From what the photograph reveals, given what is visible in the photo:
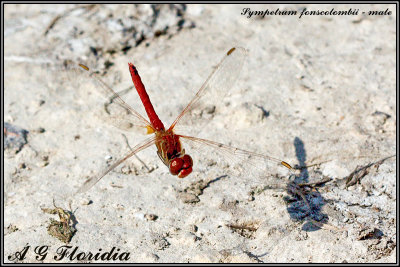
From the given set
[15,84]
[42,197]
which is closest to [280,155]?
[42,197]

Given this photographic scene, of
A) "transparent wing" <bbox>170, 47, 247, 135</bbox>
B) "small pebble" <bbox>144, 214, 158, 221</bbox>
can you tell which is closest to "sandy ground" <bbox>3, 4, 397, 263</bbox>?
"small pebble" <bbox>144, 214, 158, 221</bbox>

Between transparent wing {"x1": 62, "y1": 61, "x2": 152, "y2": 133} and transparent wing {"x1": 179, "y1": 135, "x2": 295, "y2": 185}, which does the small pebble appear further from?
transparent wing {"x1": 62, "y1": 61, "x2": 152, "y2": 133}

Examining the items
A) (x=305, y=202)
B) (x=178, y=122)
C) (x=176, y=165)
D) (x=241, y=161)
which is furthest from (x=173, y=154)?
(x=305, y=202)

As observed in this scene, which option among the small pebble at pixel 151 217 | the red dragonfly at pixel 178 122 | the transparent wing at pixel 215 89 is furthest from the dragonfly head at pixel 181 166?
the transparent wing at pixel 215 89

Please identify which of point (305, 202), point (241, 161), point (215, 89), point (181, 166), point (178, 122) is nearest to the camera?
point (305, 202)

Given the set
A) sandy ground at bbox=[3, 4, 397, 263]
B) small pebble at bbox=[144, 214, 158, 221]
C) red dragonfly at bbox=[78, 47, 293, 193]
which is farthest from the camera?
red dragonfly at bbox=[78, 47, 293, 193]

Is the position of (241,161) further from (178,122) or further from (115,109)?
(115,109)
